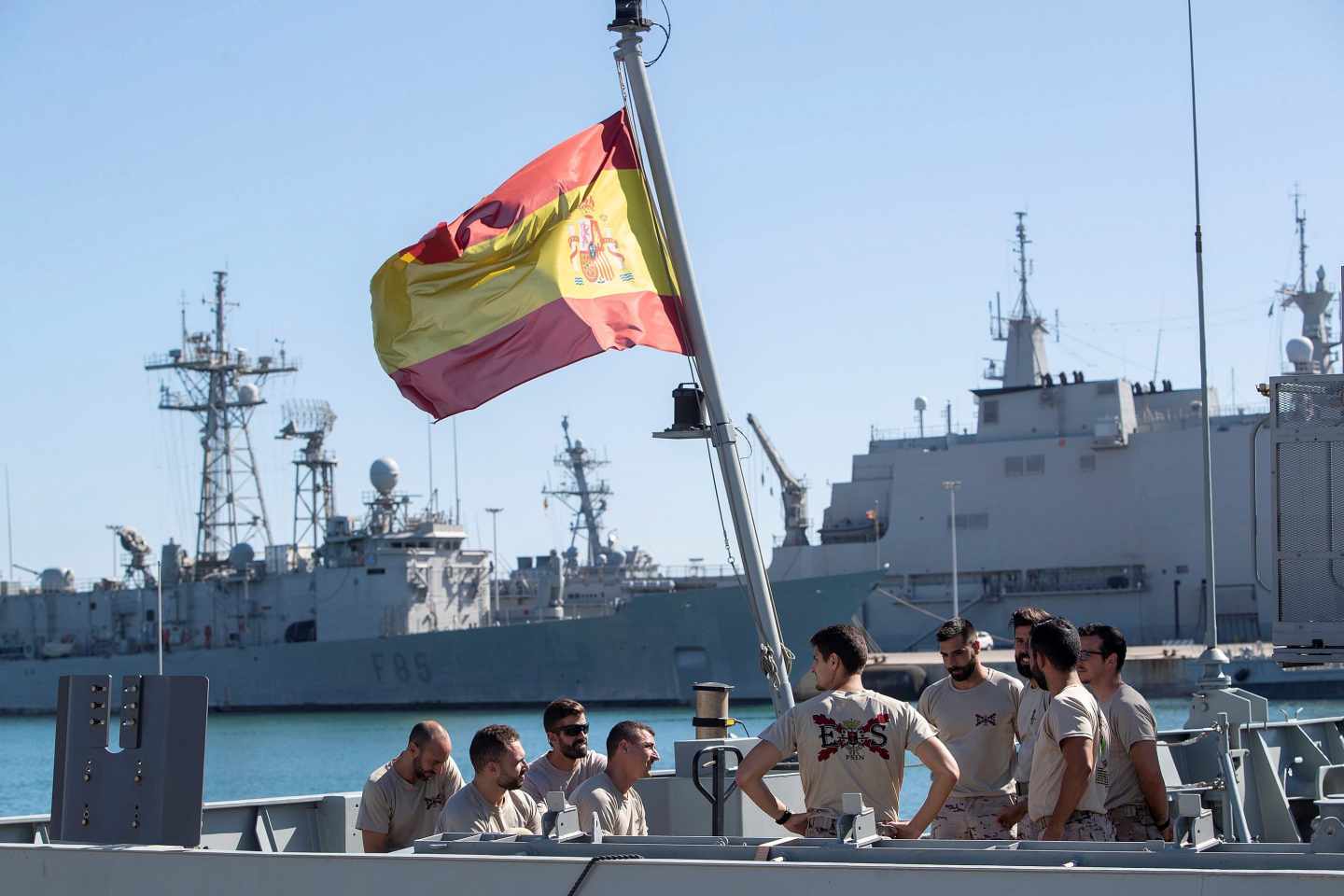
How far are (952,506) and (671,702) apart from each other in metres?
8.25

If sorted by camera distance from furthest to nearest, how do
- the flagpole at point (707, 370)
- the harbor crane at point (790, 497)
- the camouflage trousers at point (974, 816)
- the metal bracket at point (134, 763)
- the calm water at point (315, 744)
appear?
the harbor crane at point (790, 497) < the calm water at point (315, 744) < the flagpole at point (707, 370) < the camouflage trousers at point (974, 816) < the metal bracket at point (134, 763)

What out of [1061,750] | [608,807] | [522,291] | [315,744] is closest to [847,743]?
[1061,750]

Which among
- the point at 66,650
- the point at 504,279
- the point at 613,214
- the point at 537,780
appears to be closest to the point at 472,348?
the point at 504,279

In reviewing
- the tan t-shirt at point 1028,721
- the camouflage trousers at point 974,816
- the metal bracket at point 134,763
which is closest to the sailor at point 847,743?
the tan t-shirt at point 1028,721

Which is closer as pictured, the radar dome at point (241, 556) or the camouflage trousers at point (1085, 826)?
the camouflage trousers at point (1085, 826)

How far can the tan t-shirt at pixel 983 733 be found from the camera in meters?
5.52

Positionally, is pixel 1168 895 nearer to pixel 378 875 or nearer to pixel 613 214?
pixel 378 875

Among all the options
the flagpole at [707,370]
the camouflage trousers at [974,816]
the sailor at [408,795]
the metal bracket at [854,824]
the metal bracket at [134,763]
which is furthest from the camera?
the flagpole at [707,370]

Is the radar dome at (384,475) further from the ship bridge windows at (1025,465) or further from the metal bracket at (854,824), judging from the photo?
the metal bracket at (854,824)

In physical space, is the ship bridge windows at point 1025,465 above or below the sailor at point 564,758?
above

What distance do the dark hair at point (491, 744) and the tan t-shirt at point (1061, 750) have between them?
4.81 feet

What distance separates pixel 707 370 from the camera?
21.2 feet

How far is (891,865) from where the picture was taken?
3682 millimetres

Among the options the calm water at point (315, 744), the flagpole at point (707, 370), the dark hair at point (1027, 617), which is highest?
the flagpole at point (707, 370)
